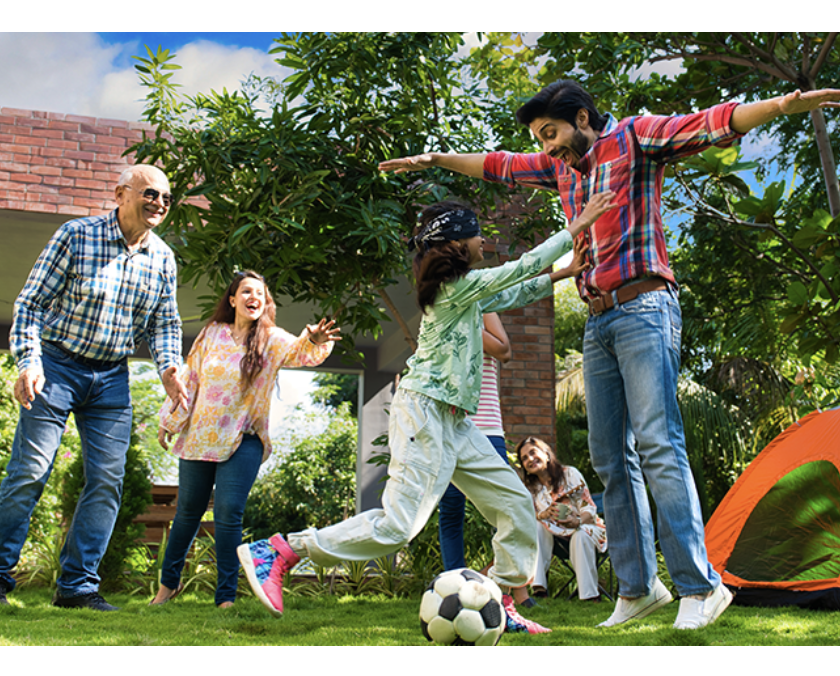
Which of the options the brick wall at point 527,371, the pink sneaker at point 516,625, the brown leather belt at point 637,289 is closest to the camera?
the brown leather belt at point 637,289

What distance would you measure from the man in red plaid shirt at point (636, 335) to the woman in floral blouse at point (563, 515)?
203cm

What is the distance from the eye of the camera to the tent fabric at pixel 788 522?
3727mm

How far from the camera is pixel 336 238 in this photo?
437 cm

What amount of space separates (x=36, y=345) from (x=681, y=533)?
2535 mm

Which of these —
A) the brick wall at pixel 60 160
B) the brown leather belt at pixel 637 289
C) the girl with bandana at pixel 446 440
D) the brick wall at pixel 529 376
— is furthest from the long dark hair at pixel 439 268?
the brick wall at pixel 60 160

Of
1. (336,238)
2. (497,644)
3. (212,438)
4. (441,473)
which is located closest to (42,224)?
(336,238)

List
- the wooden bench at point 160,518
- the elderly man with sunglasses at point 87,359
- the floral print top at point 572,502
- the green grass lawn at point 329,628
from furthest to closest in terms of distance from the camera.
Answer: the wooden bench at point 160,518
the floral print top at point 572,502
the elderly man with sunglasses at point 87,359
the green grass lawn at point 329,628

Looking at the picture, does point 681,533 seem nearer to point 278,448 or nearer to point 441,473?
point 441,473

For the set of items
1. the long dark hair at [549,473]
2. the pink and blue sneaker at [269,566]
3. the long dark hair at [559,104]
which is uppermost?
the long dark hair at [559,104]

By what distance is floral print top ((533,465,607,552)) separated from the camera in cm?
471

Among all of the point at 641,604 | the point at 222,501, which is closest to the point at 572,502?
the point at 641,604

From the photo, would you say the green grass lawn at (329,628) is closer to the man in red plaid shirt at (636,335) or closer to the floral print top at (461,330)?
the man in red plaid shirt at (636,335)

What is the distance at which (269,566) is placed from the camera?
2326 mm

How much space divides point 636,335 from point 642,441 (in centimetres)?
36
